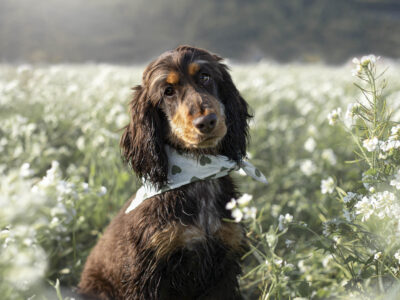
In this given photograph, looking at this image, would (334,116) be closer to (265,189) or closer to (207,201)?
(207,201)

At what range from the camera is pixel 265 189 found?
5.36 m

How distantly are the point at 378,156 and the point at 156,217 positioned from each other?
1479 millimetres

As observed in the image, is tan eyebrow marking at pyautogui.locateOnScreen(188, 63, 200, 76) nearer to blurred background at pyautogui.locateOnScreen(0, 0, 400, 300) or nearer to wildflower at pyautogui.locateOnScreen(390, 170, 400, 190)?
blurred background at pyautogui.locateOnScreen(0, 0, 400, 300)

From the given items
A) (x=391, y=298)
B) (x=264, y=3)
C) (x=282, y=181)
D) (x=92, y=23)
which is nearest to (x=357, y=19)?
(x=264, y=3)

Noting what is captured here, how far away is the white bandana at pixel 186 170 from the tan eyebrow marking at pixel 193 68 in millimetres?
583

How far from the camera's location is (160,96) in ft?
9.59

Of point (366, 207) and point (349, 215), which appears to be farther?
point (349, 215)

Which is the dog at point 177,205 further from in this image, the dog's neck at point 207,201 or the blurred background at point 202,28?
the blurred background at point 202,28

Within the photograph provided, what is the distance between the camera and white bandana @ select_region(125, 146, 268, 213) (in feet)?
9.35

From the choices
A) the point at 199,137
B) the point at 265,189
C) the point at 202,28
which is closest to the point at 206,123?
the point at 199,137

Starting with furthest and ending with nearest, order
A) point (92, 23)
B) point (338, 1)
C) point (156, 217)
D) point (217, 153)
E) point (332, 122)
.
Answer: point (338, 1) < point (92, 23) < point (217, 153) < point (156, 217) < point (332, 122)

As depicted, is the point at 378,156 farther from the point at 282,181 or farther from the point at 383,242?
the point at 282,181

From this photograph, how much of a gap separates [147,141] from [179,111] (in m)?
0.36

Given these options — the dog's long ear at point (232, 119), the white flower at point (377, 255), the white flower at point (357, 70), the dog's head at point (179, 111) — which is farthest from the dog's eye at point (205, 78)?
the white flower at point (377, 255)
